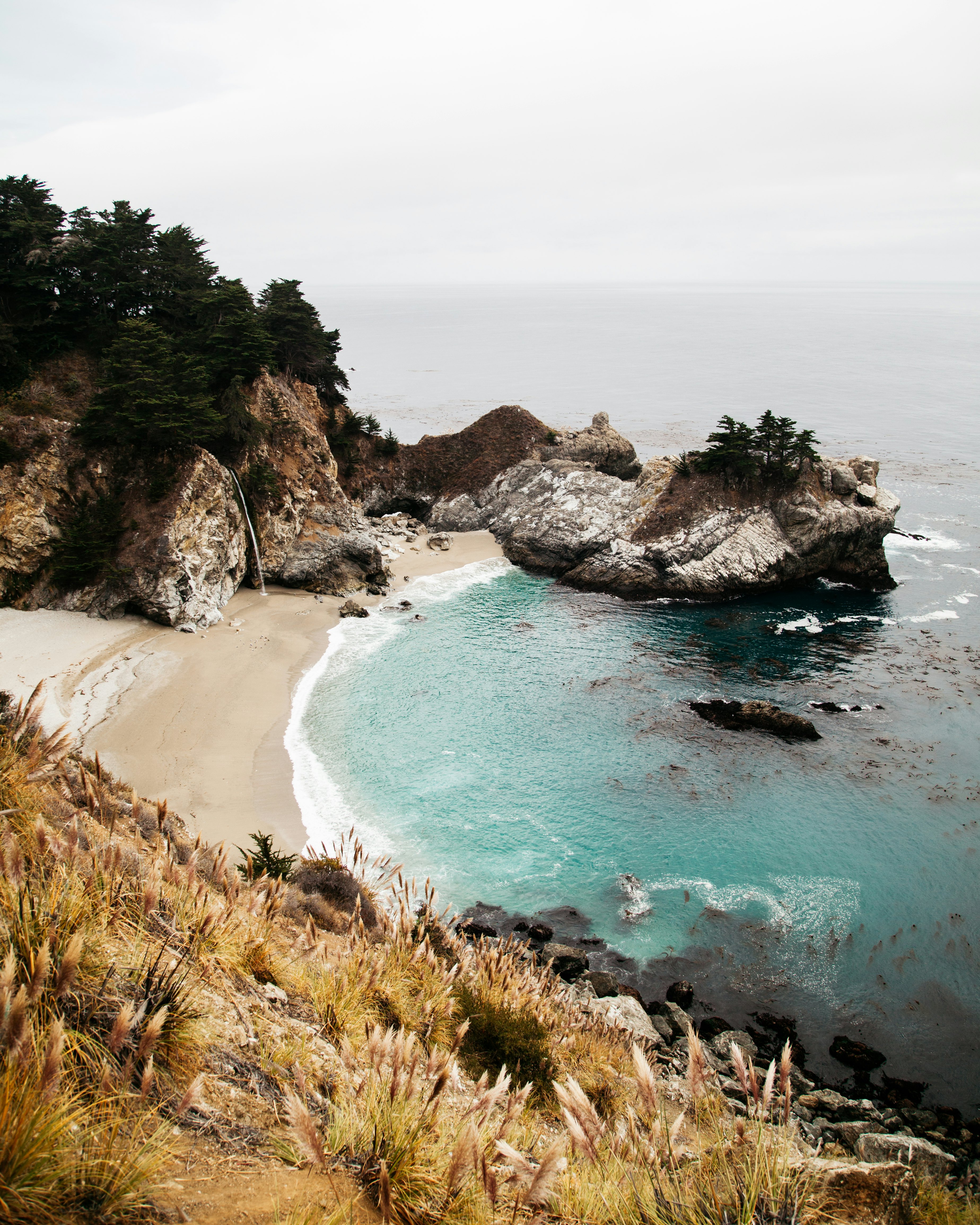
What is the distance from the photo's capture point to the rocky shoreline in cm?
1114

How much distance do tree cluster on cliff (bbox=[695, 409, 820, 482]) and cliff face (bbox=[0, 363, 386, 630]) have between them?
2501cm

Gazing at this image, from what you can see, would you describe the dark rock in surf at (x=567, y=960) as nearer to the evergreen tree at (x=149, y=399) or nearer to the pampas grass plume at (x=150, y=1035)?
the pampas grass plume at (x=150, y=1035)

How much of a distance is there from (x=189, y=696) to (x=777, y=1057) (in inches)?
840

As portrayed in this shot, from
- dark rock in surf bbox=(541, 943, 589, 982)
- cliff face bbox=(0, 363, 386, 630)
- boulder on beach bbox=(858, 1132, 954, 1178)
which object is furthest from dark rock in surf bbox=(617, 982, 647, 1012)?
cliff face bbox=(0, 363, 386, 630)

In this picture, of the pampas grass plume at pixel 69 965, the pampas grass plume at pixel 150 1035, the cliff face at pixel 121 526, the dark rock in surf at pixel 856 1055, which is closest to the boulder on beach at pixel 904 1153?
the dark rock in surf at pixel 856 1055

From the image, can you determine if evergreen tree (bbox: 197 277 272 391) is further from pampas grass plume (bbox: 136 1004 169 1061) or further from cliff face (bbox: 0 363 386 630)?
pampas grass plume (bbox: 136 1004 169 1061)

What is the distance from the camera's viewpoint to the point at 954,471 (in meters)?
58.3

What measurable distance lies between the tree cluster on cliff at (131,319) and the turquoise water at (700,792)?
1304 centimetres

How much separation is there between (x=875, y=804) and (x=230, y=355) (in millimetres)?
36199

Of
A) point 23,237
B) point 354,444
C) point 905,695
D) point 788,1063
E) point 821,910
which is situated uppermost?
point 23,237

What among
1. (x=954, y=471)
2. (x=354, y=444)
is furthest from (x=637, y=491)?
(x=954, y=471)

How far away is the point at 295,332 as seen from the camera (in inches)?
1692

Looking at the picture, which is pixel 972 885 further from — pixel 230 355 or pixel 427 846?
pixel 230 355

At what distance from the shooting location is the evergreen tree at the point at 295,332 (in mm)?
42438
